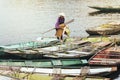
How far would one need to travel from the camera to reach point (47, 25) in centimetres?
3212

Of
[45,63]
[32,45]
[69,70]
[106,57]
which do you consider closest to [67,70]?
[69,70]

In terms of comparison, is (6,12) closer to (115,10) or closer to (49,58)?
(115,10)

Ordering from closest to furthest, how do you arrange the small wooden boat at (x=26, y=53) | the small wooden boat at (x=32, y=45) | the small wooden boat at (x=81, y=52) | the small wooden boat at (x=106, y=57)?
the small wooden boat at (x=106, y=57) → the small wooden boat at (x=81, y=52) → the small wooden boat at (x=26, y=53) → the small wooden boat at (x=32, y=45)

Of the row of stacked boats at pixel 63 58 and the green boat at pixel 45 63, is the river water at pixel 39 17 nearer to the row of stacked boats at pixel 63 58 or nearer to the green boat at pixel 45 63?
the row of stacked boats at pixel 63 58

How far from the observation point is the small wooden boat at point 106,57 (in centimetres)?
1686

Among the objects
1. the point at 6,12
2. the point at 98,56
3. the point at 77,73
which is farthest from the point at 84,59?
the point at 6,12

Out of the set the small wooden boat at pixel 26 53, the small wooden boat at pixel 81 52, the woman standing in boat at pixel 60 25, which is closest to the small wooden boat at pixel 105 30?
the woman standing in boat at pixel 60 25

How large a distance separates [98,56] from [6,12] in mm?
24567

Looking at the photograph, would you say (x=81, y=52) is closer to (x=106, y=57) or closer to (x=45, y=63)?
(x=106, y=57)

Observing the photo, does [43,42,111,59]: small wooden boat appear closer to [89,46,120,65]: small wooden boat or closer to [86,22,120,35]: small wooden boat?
[89,46,120,65]: small wooden boat

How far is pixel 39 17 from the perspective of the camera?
36.1 m

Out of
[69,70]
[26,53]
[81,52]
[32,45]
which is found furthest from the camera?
[32,45]

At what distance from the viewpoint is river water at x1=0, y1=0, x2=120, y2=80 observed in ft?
93.0

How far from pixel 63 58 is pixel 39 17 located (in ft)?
62.8
